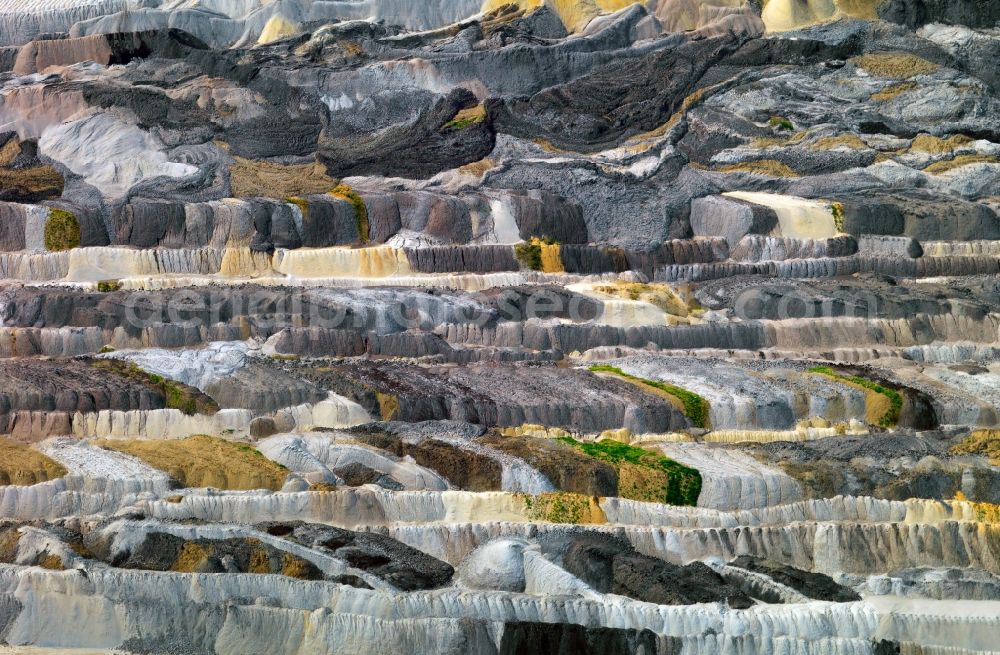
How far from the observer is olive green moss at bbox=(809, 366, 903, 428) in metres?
15.5

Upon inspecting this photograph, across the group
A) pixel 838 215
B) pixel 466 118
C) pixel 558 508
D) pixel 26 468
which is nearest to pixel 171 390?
pixel 26 468

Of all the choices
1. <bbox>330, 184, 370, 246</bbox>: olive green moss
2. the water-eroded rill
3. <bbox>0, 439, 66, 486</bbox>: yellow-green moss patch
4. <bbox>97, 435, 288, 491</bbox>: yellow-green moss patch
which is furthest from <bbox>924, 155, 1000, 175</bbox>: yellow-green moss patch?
<bbox>0, 439, 66, 486</bbox>: yellow-green moss patch

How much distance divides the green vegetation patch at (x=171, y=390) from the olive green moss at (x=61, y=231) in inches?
196

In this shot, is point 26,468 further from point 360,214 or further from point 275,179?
point 275,179

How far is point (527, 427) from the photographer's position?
14742mm

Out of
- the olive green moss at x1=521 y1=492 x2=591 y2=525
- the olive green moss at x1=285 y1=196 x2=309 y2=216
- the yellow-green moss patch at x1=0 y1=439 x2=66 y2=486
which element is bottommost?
the olive green moss at x1=521 y1=492 x2=591 y2=525

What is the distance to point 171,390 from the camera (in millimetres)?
14867

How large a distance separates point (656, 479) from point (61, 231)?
10.3 m

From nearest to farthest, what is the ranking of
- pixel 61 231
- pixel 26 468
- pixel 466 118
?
pixel 26 468, pixel 61 231, pixel 466 118

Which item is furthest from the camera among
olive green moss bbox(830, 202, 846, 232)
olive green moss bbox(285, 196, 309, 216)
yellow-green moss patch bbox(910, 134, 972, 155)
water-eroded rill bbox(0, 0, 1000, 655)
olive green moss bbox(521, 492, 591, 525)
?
yellow-green moss patch bbox(910, 134, 972, 155)

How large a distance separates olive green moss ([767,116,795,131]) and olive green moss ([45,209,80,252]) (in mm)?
10981

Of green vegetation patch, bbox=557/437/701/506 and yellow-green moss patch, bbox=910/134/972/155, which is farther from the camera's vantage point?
yellow-green moss patch, bbox=910/134/972/155

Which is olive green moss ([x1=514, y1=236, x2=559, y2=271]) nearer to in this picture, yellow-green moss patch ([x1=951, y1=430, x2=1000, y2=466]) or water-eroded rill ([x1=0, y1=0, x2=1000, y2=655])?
water-eroded rill ([x1=0, y1=0, x2=1000, y2=655])

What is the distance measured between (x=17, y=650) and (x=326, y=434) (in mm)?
4413
